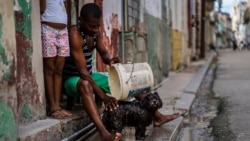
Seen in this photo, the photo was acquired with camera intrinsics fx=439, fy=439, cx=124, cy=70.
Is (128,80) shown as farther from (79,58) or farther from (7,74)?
(7,74)

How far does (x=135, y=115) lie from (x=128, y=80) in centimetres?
41

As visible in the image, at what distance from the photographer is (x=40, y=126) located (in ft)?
13.3

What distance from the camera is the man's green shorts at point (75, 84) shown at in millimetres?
4488

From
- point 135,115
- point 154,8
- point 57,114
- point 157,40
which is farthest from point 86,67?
point 157,40

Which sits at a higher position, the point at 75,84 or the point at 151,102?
the point at 75,84

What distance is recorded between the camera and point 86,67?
4453mm

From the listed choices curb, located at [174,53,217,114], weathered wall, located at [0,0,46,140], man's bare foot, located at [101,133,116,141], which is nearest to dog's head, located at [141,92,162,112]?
man's bare foot, located at [101,133,116,141]

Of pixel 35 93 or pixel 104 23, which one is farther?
pixel 104 23

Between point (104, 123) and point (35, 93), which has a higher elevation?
point (35, 93)

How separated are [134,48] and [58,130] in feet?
13.9

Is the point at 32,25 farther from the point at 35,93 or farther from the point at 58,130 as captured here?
the point at 58,130

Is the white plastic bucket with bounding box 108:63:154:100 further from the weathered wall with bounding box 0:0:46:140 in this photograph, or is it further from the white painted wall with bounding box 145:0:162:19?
the white painted wall with bounding box 145:0:162:19

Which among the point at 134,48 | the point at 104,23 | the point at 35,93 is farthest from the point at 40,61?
the point at 134,48

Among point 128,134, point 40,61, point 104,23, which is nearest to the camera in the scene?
point 40,61
